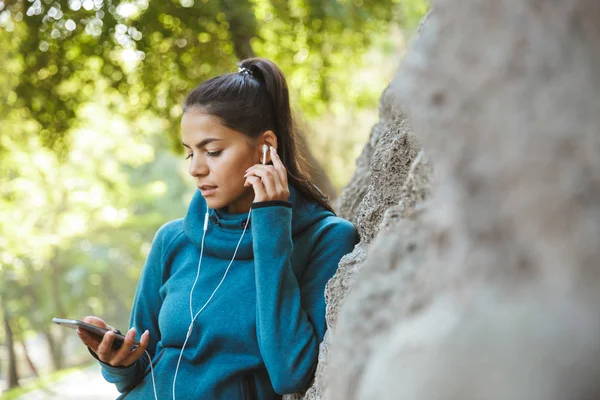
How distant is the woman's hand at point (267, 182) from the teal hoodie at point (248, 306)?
0.12ft

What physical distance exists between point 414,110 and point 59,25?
6.04 metres

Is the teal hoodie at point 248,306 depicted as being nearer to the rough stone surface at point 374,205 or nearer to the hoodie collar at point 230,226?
the hoodie collar at point 230,226

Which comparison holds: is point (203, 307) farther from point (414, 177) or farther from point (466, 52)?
point (466, 52)

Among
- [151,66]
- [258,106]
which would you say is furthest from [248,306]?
[151,66]

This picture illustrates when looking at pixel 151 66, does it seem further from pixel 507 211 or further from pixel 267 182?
pixel 507 211

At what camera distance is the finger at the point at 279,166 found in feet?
7.61

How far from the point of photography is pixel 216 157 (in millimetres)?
2436

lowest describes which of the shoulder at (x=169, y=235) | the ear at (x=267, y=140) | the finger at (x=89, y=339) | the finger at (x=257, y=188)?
the finger at (x=89, y=339)

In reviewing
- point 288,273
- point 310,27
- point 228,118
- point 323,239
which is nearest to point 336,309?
point 288,273

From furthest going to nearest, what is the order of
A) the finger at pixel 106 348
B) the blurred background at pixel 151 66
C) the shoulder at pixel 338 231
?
the blurred background at pixel 151 66 < the shoulder at pixel 338 231 < the finger at pixel 106 348

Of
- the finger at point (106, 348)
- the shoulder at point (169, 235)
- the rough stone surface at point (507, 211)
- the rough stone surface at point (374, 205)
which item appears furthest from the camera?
the shoulder at point (169, 235)

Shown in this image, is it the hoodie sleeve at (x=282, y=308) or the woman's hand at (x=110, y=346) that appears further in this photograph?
the woman's hand at (x=110, y=346)

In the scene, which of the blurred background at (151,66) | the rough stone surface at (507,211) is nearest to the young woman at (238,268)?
the blurred background at (151,66)

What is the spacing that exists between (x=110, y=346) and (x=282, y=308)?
1.89 ft
